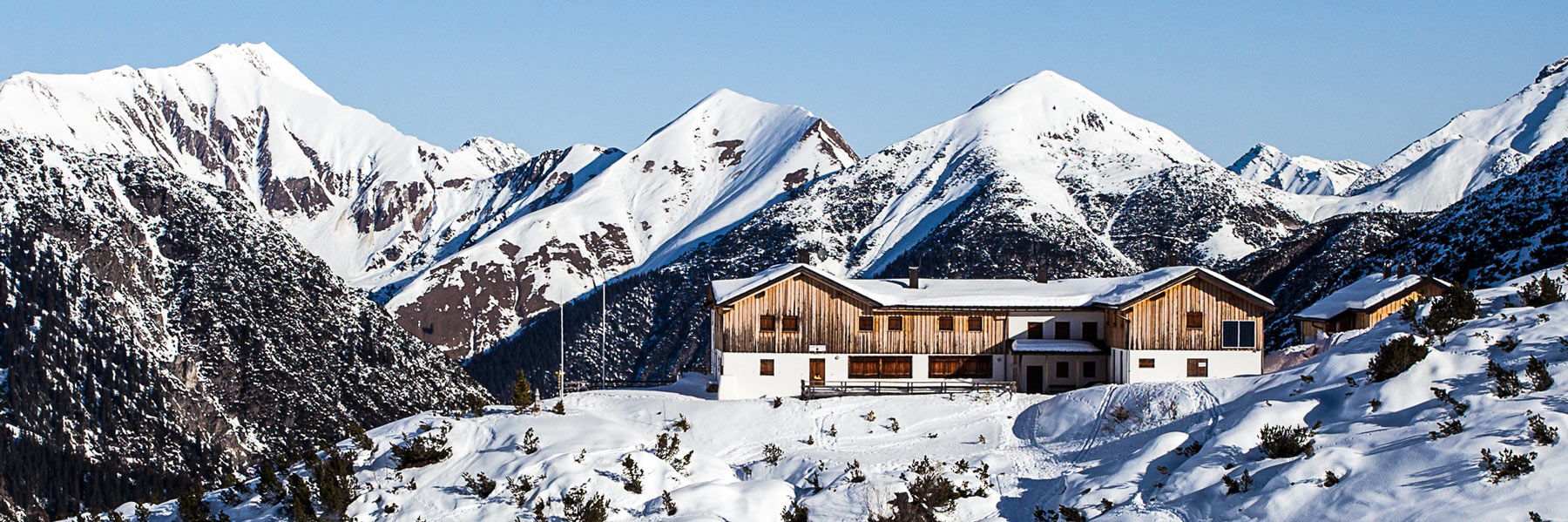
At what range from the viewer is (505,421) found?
50969mm

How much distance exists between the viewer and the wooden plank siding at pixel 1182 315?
193ft

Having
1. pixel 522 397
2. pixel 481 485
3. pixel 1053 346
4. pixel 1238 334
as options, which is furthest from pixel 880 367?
pixel 481 485

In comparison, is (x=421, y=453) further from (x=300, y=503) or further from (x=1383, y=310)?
(x=1383, y=310)

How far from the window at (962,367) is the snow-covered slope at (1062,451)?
739 centimetres

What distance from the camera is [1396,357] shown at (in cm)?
3734

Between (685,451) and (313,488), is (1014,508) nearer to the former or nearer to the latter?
(685,451)

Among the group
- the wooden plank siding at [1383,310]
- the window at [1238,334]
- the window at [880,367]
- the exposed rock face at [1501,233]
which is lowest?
the window at [880,367]

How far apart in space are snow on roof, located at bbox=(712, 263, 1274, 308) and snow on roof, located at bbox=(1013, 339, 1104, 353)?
169 centimetres

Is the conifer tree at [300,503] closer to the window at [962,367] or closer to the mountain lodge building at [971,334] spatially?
the mountain lodge building at [971,334]

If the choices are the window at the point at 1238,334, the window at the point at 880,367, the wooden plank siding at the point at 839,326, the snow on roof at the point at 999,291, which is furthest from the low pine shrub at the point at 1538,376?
the window at the point at 880,367

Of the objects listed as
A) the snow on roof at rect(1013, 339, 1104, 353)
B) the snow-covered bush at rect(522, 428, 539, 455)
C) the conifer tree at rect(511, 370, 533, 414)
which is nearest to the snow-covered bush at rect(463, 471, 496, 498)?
the snow-covered bush at rect(522, 428, 539, 455)

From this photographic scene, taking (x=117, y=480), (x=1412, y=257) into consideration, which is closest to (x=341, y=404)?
(x=117, y=480)

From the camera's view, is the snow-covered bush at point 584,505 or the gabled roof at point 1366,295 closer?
the snow-covered bush at point 584,505

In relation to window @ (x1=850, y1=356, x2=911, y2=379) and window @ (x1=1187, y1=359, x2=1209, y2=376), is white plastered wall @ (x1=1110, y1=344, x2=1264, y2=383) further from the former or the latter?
window @ (x1=850, y1=356, x2=911, y2=379)
